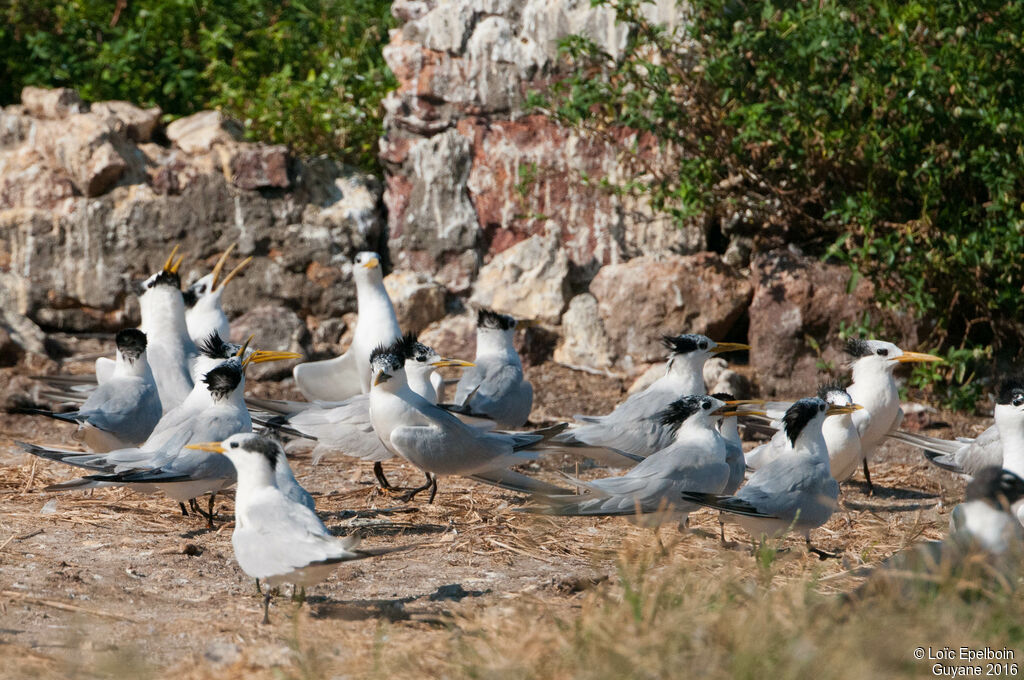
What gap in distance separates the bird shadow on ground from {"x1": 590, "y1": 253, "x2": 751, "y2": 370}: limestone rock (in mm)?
3796

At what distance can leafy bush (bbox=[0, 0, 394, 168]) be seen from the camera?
28.8 feet

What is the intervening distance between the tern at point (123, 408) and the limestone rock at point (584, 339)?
10.2 feet

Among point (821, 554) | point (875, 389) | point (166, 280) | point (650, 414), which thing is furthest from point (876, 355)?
point (166, 280)

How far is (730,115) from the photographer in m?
7.10

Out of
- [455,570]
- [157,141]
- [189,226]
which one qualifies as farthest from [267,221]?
[455,570]

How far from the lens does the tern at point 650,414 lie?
209 inches

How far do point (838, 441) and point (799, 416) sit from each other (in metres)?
0.70

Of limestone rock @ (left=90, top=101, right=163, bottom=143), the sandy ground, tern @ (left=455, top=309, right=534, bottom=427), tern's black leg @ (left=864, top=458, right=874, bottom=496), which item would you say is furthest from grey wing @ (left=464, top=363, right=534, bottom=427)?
limestone rock @ (left=90, top=101, right=163, bottom=143)

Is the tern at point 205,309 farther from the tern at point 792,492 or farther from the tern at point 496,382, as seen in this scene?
the tern at point 792,492

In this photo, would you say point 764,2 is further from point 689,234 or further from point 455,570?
point 455,570

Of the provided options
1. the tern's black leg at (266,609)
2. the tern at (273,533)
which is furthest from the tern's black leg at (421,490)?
the tern's black leg at (266,609)

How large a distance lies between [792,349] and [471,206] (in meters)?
→ 2.53

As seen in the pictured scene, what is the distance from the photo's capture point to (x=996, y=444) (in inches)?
208

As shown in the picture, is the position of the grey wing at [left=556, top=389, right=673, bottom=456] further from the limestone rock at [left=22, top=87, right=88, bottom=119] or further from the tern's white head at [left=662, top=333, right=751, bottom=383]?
the limestone rock at [left=22, top=87, right=88, bottom=119]
